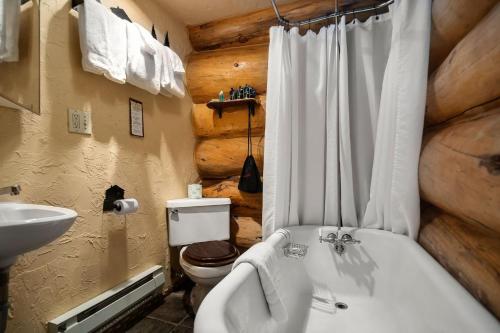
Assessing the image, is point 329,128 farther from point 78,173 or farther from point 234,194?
point 78,173

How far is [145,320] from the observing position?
5.16 feet

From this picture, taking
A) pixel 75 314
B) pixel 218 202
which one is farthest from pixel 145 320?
pixel 218 202

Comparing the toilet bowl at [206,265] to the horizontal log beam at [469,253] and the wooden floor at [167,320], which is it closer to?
the wooden floor at [167,320]

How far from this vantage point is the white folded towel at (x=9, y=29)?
35.6 inches

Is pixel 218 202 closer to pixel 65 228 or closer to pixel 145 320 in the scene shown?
pixel 145 320

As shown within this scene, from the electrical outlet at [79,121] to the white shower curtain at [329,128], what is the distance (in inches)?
44.5

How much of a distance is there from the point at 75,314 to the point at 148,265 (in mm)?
545

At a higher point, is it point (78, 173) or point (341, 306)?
point (78, 173)

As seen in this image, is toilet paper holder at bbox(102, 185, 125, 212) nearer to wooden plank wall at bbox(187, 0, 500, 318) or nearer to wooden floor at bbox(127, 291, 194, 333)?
wooden floor at bbox(127, 291, 194, 333)

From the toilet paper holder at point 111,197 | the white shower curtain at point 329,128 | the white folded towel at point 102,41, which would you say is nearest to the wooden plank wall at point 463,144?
the white shower curtain at point 329,128

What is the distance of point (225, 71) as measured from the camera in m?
2.13

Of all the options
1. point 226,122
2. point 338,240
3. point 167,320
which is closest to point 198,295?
point 167,320

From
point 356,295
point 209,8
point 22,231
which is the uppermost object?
point 209,8

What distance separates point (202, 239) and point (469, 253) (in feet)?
5.23
